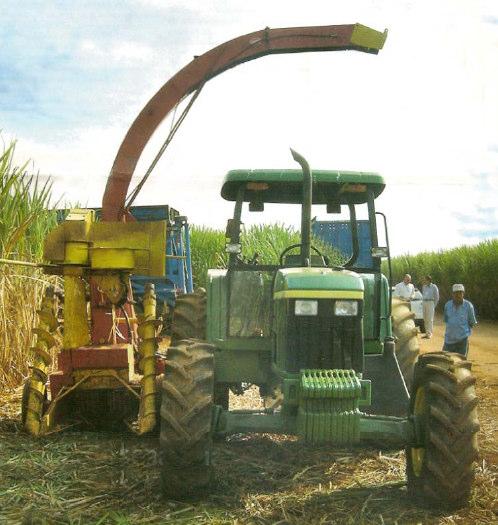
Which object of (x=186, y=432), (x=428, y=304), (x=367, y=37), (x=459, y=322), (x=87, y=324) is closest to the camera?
(x=186, y=432)

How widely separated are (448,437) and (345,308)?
3.59 feet

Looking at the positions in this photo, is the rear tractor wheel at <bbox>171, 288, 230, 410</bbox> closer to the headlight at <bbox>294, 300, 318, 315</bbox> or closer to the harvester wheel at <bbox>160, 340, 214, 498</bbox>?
the headlight at <bbox>294, 300, 318, 315</bbox>

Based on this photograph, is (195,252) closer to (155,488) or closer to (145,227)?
(145,227)

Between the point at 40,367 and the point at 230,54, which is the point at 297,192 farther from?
the point at 230,54

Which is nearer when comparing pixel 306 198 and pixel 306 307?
pixel 306 307

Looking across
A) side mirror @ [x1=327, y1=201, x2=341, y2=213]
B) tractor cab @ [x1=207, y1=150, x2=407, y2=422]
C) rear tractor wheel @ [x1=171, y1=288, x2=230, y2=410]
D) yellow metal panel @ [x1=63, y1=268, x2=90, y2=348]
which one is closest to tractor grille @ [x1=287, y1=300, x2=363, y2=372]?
tractor cab @ [x1=207, y1=150, x2=407, y2=422]

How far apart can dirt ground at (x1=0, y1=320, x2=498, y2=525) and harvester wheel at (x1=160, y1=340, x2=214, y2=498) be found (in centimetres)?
16

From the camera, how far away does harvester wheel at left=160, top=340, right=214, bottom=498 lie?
4789 millimetres

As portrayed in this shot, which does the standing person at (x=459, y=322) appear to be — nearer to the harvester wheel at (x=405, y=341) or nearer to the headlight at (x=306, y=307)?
the harvester wheel at (x=405, y=341)

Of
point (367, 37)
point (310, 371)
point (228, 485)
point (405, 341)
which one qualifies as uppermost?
point (367, 37)

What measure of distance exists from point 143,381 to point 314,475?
5.07 feet

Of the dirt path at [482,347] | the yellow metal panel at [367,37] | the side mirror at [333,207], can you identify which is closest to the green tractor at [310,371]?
the side mirror at [333,207]

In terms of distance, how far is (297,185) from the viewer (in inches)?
265

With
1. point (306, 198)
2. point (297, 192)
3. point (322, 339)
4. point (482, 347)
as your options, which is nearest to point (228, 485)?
point (322, 339)
